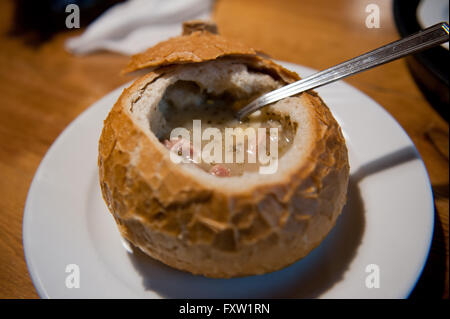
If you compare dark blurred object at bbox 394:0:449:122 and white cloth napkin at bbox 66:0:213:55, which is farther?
white cloth napkin at bbox 66:0:213:55

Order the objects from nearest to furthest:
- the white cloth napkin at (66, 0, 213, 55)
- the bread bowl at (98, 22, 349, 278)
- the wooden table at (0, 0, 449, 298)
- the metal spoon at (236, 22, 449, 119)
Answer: the bread bowl at (98, 22, 349, 278) → the metal spoon at (236, 22, 449, 119) → the wooden table at (0, 0, 449, 298) → the white cloth napkin at (66, 0, 213, 55)

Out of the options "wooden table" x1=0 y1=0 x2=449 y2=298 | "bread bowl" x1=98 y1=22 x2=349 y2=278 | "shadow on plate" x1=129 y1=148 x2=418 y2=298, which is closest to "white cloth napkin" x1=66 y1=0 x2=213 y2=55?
"wooden table" x1=0 y1=0 x2=449 y2=298

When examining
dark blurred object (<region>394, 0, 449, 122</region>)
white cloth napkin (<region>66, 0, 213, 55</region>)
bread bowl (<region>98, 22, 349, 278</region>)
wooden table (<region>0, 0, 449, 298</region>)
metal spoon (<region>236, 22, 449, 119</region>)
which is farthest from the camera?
white cloth napkin (<region>66, 0, 213, 55</region>)

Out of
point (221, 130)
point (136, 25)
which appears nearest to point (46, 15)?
point (136, 25)

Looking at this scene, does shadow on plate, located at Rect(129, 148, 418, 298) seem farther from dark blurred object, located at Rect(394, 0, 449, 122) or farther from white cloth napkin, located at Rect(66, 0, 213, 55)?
white cloth napkin, located at Rect(66, 0, 213, 55)

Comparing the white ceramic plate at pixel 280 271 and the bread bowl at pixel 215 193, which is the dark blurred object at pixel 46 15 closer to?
the white ceramic plate at pixel 280 271

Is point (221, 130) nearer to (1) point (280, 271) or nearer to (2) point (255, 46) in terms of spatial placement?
(1) point (280, 271)
